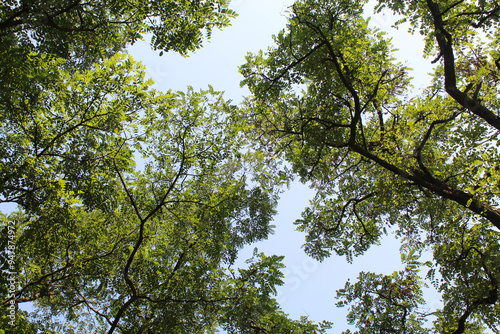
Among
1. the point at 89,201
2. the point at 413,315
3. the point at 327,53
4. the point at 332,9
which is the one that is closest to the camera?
the point at 89,201

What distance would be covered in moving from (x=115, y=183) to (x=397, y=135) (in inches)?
311

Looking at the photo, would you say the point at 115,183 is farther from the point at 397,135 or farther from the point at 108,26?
the point at 397,135

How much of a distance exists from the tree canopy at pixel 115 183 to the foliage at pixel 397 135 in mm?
1956

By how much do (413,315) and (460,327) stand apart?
1.65 meters

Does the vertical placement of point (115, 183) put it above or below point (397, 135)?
below

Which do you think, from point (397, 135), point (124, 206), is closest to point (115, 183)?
point (124, 206)

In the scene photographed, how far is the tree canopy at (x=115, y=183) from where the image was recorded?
A: 21.3 ft

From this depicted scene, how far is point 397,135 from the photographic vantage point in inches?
326

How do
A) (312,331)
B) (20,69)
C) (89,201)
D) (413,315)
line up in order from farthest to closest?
(413,315)
(312,331)
(89,201)
(20,69)

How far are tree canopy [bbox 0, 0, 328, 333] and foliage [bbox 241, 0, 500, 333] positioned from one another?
1.96m

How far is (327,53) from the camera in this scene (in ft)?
27.6

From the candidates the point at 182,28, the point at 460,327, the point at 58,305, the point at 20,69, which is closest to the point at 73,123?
the point at 20,69

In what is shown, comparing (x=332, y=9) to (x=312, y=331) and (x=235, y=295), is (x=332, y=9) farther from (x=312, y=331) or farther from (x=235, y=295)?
(x=312, y=331)

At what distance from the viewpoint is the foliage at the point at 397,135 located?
309 inches
